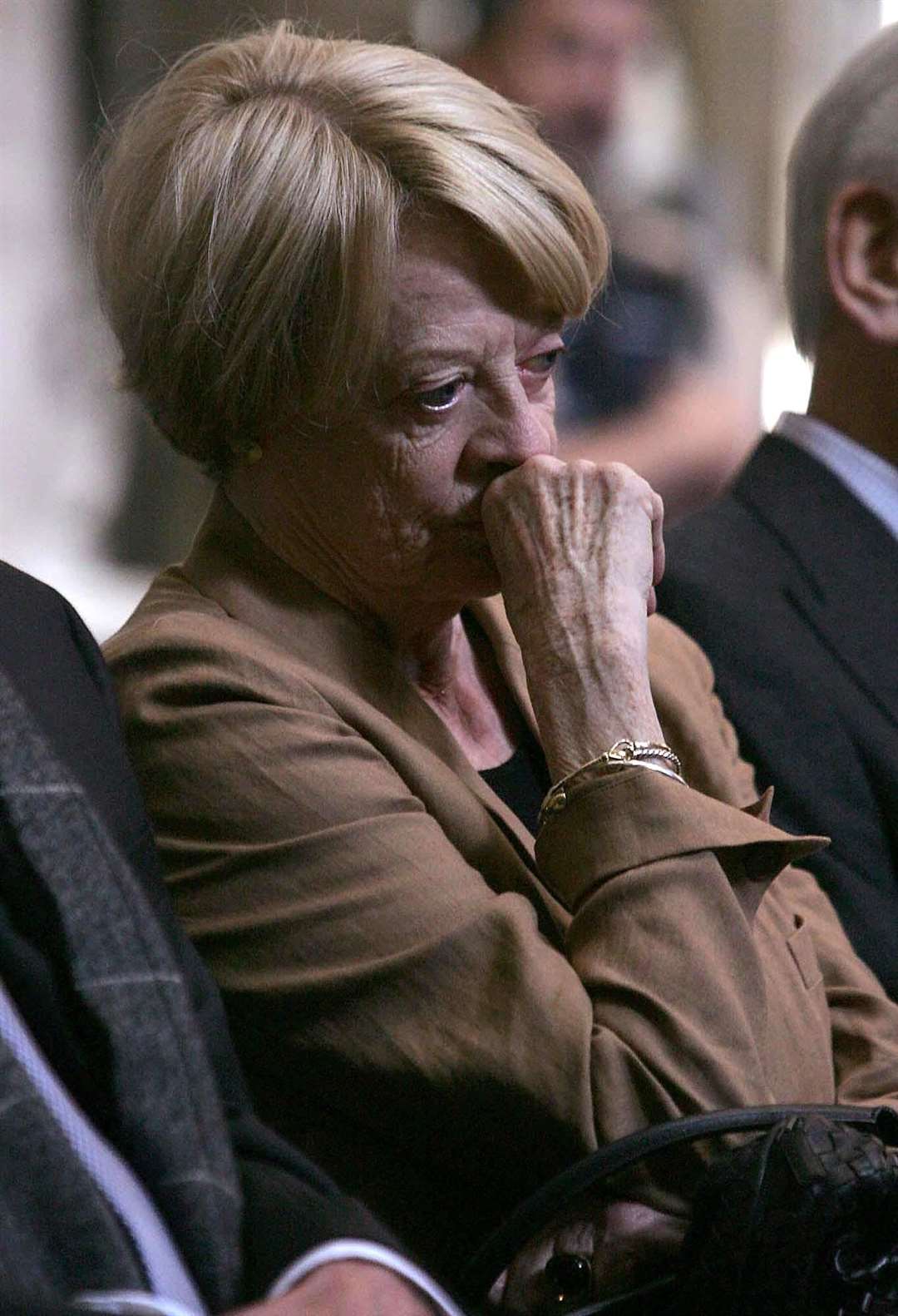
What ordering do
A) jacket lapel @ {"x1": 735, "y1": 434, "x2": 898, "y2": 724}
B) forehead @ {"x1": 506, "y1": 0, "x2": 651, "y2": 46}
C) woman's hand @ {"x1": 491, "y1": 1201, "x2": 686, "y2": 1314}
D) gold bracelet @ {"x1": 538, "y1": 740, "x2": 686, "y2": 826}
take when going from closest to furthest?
woman's hand @ {"x1": 491, "y1": 1201, "x2": 686, "y2": 1314} → gold bracelet @ {"x1": 538, "y1": 740, "x2": 686, "y2": 826} → jacket lapel @ {"x1": 735, "y1": 434, "x2": 898, "y2": 724} → forehead @ {"x1": 506, "y1": 0, "x2": 651, "y2": 46}

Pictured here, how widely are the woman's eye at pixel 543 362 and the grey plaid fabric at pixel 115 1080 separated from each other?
1.80 feet

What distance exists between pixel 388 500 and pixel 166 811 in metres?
0.32

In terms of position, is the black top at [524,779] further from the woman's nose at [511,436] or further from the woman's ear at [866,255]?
the woman's ear at [866,255]

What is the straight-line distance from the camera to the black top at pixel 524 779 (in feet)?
5.05

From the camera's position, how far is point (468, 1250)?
4.39 ft

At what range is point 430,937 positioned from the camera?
129 cm

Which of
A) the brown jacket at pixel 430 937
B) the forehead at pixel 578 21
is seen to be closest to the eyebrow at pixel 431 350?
the brown jacket at pixel 430 937

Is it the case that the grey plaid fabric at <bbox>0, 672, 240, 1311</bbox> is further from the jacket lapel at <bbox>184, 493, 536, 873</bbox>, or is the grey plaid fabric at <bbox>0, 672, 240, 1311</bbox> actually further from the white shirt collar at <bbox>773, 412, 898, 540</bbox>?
the white shirt collar at <bbox>773, 412, 898, 540</bbox>

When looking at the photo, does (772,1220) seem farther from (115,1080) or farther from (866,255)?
(866,255)

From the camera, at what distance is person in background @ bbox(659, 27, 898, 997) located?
71.7 inches

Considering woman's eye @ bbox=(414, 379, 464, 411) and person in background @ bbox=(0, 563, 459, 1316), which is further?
woman's eye @ bbox=(414, 379, 464, 411)

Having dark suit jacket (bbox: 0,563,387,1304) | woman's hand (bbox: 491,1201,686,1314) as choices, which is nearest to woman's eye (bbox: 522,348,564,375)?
dark suit jacket (bbox: 0,563,387,1304)

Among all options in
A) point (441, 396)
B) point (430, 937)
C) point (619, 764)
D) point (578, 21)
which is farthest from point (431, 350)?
point (578, 21)

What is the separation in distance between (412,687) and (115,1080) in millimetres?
514
